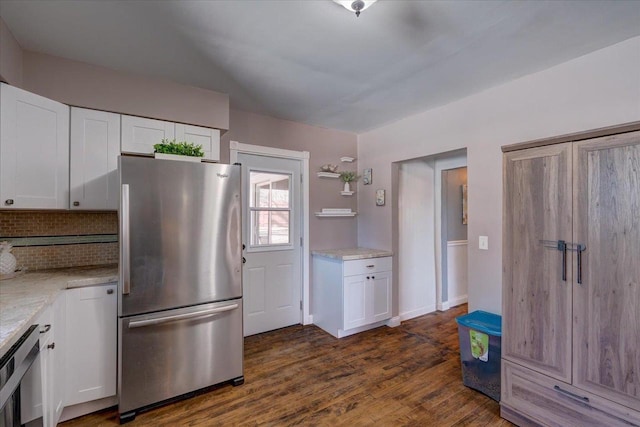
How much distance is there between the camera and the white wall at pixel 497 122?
1.89 meters

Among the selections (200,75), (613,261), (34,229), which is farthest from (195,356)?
(613,261)

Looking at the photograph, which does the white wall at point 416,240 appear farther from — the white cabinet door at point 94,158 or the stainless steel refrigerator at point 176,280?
the white cabinet door at point 94,158

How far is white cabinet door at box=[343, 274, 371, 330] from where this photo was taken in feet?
10.2

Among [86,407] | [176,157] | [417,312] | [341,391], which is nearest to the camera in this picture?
[86,407]

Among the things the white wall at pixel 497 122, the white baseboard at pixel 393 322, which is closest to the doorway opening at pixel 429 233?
the white baseboard at pixel 393 322

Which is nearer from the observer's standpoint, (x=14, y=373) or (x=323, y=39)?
(x=14, y=373)

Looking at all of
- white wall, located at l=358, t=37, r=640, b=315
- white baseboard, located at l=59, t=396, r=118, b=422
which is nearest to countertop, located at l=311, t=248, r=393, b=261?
white wall, located at l=358, t=37, r=640, b=315

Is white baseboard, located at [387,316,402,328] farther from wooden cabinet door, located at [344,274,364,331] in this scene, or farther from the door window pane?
the door window pane

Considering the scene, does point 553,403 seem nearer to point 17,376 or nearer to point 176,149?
point 17,376

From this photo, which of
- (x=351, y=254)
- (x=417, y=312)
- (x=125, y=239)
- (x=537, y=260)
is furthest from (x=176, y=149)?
(x=417, y=312)

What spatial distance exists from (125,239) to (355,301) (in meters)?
2.22

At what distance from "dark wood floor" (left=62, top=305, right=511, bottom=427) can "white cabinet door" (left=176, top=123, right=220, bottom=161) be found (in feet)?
6.29

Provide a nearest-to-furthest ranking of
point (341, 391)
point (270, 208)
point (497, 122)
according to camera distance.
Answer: point (341, 391)
point (497, 122)
point (270, 208)

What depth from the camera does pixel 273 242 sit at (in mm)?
3379
